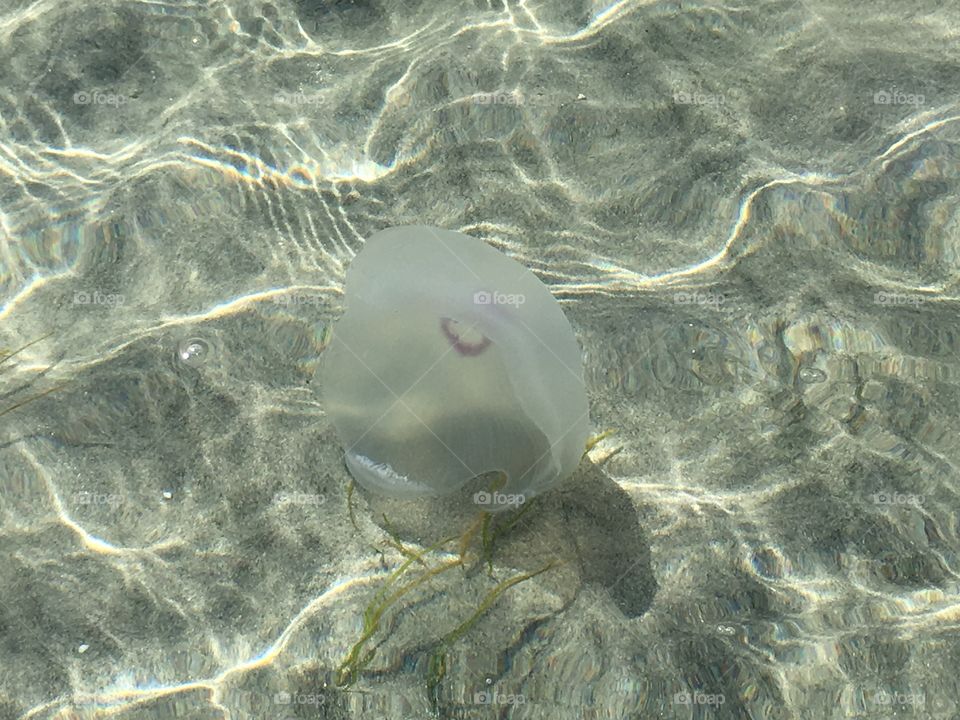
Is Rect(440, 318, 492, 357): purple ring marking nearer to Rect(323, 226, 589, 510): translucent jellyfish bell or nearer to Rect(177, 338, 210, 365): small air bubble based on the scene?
Rect(323, 226, 589, 510): translucent jellyfish bell

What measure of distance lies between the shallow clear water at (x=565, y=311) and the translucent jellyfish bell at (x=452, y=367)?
1.44 feet

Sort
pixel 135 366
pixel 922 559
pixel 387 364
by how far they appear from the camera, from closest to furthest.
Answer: pixel 387 364 < pixel 922 559 < pixel 135 366

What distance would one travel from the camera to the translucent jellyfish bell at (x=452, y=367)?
2592mm

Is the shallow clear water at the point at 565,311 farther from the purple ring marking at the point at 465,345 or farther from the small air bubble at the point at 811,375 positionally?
the purple ring marking at the point at 465,345

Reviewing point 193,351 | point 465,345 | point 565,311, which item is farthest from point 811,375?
point 193,351

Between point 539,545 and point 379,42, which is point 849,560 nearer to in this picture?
point 539,545

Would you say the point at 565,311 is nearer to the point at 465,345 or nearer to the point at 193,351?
the point at 465,345

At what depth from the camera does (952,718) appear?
2.69 m

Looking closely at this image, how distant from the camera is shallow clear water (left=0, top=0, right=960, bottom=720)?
286 centimetres

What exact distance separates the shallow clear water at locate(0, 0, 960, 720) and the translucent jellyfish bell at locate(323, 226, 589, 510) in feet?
1.44

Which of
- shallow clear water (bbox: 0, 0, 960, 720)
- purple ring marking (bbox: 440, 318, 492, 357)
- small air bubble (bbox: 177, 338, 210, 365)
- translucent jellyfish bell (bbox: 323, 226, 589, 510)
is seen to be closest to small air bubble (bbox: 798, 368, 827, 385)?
shallow clear water (bbox: 0, 0, 960, 720)

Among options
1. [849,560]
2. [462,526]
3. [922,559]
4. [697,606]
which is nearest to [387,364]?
[462,526]

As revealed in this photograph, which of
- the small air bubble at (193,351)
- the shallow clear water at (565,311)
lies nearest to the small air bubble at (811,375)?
the shallow clear water at (565,311)

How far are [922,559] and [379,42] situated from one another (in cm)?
339
